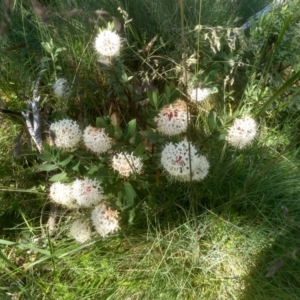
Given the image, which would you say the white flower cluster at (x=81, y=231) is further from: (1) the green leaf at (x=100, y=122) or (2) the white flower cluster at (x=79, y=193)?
(1) the green leaf at (x=100, y=122)

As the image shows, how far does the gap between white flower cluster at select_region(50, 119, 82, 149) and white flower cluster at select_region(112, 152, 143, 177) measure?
17 cm

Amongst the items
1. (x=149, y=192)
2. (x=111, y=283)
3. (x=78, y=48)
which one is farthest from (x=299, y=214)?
(x=78, y=48)

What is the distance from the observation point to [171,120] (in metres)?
1.40

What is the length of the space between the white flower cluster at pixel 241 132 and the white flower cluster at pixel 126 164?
32 cm

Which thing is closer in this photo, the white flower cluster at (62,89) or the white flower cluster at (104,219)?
the white flower cluster at (104,219)

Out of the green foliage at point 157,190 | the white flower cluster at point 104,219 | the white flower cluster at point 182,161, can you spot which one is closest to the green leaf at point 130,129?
the green foliage at point 157,190

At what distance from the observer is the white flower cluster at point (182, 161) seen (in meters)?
1.33

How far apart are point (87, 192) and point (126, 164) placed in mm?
146

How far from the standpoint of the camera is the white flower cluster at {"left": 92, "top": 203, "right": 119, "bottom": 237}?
1414 millimetres

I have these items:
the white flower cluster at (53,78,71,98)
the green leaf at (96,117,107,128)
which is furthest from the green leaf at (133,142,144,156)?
the white flower cluster at (53,78,71,98)

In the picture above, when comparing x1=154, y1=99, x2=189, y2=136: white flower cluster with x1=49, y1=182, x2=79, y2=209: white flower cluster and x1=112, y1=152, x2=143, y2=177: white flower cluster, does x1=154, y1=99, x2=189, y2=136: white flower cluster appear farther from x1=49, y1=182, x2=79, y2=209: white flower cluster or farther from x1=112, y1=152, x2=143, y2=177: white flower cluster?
x1=49, y1=182, x2=79, y2=209: white flower cluster

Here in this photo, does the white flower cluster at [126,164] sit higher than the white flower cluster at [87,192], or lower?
higher

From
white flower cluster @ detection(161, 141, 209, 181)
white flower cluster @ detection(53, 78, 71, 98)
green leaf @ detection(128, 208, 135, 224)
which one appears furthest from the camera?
white flower cluster @ detection(53, 78, 71, 98)

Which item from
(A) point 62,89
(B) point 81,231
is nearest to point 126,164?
(B) point 81,231
